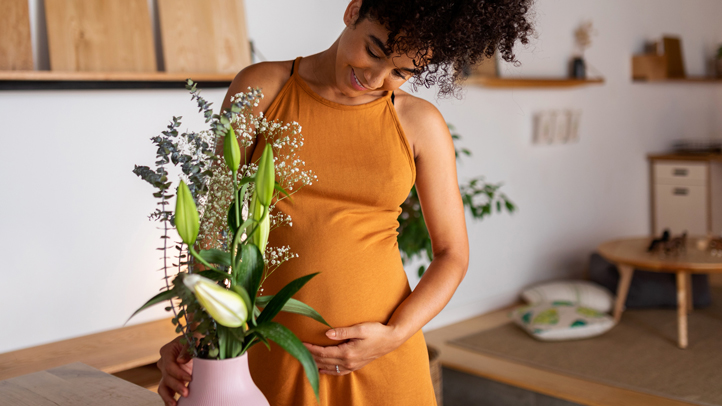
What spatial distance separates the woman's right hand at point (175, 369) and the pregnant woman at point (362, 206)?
25 cm

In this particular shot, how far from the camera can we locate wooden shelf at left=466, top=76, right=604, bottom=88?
3779mm

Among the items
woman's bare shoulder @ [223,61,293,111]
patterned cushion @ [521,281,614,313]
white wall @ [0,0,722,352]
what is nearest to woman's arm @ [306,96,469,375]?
woman's bare shoulder @ [223,61,293,111]

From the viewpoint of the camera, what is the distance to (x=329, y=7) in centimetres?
306

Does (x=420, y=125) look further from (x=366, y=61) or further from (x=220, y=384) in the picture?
(x=220, y=384)

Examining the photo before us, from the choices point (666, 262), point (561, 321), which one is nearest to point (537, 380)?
point (561, 321)

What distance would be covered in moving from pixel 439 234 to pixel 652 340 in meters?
2.72

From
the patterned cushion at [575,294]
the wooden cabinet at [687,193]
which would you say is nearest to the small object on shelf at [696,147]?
the wooden cabinet at [687,193]

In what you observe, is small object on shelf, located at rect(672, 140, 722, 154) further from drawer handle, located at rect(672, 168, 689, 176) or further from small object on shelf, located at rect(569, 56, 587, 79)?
small object on shelf, located at rect(569, 56, 587, 79)

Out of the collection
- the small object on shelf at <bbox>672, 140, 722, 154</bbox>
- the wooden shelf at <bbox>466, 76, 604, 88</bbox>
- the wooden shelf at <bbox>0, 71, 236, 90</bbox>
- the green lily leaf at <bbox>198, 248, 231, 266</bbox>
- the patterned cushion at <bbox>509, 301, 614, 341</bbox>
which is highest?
the wooden shelf at <bbox>466, 76, 604, 88</bbox>

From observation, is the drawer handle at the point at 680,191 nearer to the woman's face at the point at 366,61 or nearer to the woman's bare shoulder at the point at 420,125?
the woman's bare shoulder at the point at 420,125

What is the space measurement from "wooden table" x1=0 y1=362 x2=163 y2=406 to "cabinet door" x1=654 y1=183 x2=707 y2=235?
5.05 meters

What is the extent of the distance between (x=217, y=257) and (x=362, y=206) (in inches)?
17.9

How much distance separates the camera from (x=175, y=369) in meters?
0.80

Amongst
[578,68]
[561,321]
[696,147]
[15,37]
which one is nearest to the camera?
[15,37]
